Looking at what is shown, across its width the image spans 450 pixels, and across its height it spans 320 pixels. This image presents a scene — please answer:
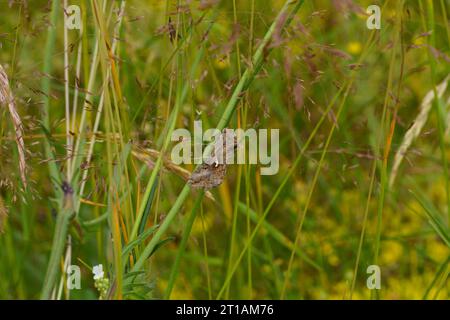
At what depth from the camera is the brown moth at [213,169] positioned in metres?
0.96

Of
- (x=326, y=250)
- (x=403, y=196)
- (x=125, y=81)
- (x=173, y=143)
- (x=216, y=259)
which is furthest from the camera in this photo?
(x=403, y=196)

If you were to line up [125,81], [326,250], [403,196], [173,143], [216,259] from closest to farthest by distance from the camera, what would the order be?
[173,143], [125,81], [216,259], [326,250], [403,196]

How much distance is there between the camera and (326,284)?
1802 millimetres

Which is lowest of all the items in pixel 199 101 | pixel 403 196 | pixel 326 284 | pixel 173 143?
pixel 326 284

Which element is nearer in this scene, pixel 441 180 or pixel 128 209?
pixel 128 209

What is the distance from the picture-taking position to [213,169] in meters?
0.97

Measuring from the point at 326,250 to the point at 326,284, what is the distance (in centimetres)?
13

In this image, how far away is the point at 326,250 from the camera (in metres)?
1.92

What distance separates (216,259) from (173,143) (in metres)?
0.58

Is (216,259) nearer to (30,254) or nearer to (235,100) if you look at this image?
(30,254)

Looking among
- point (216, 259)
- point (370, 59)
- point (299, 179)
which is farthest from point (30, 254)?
point (370, 59)

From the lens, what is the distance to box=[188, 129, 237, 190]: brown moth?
3.15ft

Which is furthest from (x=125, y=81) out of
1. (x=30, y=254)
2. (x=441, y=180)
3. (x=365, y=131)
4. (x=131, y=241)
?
(x=441, y=180)

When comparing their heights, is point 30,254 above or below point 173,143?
below
